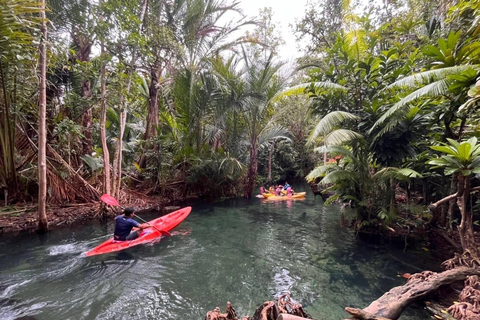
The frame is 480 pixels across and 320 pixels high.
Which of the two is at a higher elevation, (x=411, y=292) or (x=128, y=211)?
(x=128, y=211)

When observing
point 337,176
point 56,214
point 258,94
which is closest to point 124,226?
point 56,214

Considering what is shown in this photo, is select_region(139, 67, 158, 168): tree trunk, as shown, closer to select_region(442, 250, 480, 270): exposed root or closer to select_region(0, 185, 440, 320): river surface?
select_region(0, 185, 440, 320): river surface

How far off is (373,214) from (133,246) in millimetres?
6596

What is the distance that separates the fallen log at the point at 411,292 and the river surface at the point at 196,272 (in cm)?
35

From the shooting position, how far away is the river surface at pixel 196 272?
12.5 ft

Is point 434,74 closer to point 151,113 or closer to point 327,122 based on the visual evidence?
point 327,122

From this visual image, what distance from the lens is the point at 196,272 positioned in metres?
5.04

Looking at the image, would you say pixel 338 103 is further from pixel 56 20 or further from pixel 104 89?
pixel 56 20

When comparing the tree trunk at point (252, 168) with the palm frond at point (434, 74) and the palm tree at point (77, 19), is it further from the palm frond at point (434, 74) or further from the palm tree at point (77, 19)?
the palm frond at point (434, 74)

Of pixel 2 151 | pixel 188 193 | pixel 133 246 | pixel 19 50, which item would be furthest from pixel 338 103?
pixel 2 151

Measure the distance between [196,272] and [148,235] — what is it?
7.32 ft

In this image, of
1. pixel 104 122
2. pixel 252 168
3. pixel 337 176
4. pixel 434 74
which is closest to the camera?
pixel 434 74

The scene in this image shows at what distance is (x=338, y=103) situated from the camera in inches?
283

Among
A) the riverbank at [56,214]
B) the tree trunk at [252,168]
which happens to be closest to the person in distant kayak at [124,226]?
the riverbank at [56,214]
